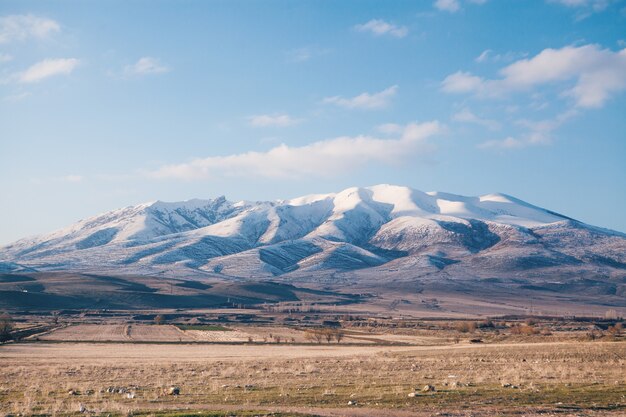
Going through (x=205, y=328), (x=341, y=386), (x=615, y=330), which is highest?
(x=341, y=386)

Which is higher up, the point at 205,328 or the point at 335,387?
the point at 335,387

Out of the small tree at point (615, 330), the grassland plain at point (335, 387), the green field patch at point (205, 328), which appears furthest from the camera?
the green field patch at point (205, 328)

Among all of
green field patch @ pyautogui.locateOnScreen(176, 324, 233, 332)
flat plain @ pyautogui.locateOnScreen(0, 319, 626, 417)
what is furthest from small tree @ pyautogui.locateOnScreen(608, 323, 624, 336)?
green field patch @ pyautogui.locateOnScreen(176, 324, 233, 332)

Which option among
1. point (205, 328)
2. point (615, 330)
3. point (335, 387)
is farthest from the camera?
point (205, 328)

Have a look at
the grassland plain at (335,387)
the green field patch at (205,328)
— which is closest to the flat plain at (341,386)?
the grassland plain at (335,387)

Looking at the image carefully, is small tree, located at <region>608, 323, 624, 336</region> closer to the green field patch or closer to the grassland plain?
the grassland plain

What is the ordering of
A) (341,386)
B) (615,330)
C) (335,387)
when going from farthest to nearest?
(615,330), (341,386), (335,387)

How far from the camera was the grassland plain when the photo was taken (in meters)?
24.1

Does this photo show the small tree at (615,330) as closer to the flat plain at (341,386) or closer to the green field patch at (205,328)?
the flat plain at (341,386)

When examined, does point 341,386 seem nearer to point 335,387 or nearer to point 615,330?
point 335,387

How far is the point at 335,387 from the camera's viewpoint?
30969 millimetres

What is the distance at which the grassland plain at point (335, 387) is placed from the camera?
2408 cm

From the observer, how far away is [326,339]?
90.2 meters

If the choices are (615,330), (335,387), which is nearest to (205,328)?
(615,330)
